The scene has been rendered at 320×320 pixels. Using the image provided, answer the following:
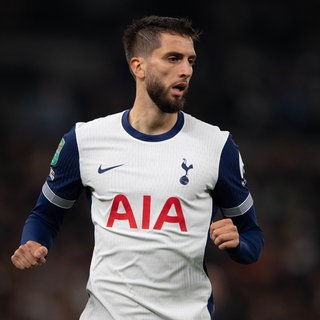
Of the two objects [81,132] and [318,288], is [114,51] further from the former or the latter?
[81,132]

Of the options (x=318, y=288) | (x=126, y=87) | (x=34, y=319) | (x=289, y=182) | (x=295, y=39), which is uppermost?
(x=295, y=39)

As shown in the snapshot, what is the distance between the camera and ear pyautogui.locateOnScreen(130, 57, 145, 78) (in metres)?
4.88

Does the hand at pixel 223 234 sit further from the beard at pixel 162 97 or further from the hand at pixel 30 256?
the hand at pixel 30 256

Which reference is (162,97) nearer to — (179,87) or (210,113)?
(179,87)

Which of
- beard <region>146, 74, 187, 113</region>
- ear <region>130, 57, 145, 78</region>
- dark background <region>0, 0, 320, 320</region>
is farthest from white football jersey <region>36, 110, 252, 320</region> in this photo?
dark background <region>0, 0, 320, 320</region>

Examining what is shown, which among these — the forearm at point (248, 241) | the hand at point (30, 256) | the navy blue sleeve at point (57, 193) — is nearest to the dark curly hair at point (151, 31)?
the navy blue sleeve at point (57, 193)

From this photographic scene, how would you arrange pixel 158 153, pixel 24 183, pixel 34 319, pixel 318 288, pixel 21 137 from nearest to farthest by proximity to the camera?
pixel 158 153, pixel 34 319, pixel 318 288, pixel 24 183, pixel 21 137

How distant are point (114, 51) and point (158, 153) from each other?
930 centimetres

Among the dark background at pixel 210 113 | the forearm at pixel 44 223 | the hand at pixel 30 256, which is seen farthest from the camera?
the dark background at pixel 210 113

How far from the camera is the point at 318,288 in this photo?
423 inches

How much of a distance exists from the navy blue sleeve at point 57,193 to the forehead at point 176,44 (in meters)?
0.59

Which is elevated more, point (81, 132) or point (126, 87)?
point (126, 87)

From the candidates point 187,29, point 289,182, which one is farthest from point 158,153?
point 289,182

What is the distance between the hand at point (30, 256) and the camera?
4.51 m
